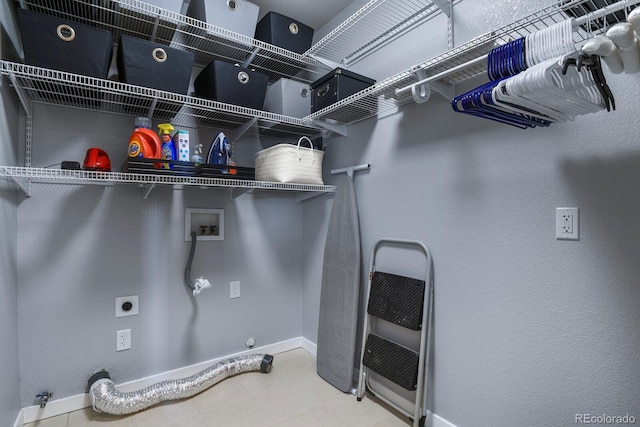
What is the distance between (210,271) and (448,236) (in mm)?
1550

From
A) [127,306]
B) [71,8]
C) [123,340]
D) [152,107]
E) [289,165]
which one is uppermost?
[71,8]

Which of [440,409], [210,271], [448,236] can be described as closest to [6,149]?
[210,271]

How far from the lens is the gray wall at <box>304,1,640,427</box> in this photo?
3.49ft

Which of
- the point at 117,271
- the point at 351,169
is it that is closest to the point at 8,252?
the point at 117,271

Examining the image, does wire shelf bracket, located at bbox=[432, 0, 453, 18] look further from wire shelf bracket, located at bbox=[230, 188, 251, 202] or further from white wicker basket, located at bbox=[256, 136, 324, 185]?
wire shelf bracket, located at bbox=[230, 188, 251, 202]

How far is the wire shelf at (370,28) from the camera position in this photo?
1612 millimetres

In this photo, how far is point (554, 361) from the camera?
1.21 metres

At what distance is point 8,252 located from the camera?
1452 mm

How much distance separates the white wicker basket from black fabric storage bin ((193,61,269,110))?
0.33 meters

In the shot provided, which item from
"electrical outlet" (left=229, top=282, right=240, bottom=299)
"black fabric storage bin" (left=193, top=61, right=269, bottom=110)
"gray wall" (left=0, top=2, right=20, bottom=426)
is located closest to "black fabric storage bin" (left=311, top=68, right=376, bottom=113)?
"black fabric storage bin" (left=193, top=61, right=269, bottom=110)

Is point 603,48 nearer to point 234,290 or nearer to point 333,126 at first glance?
point 333,126

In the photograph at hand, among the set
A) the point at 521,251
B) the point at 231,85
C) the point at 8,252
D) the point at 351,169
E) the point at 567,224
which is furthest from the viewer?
the point at 351,169

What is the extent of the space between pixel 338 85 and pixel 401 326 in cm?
140

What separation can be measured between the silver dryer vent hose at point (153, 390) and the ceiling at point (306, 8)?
2.39m
